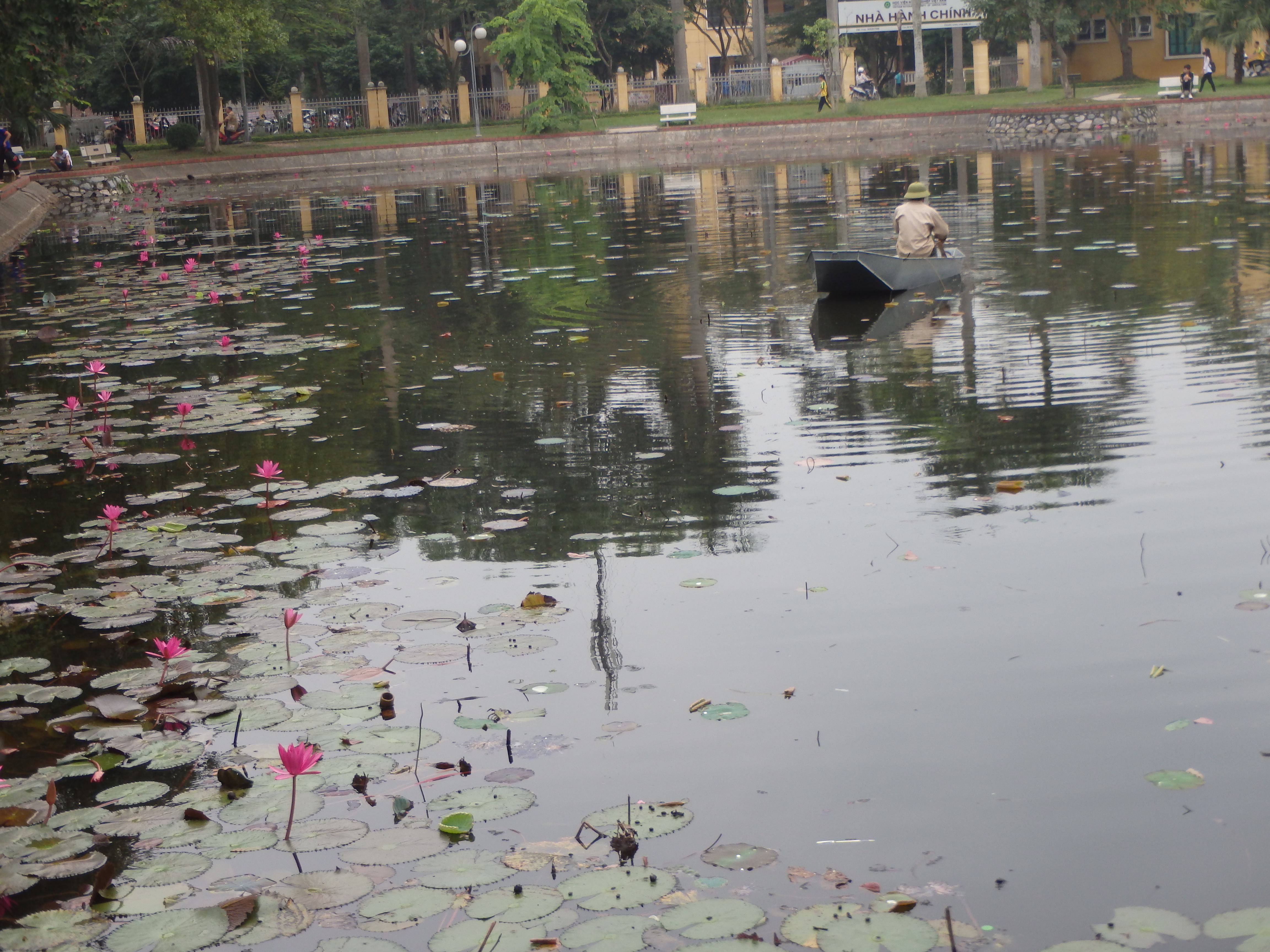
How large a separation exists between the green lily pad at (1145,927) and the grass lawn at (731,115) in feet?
138

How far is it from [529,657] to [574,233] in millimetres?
16404

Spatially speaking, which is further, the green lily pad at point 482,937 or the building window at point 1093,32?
the building window at point 1093,32

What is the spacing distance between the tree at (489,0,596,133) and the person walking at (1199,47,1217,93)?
19.9 meters

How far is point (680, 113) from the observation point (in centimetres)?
4681

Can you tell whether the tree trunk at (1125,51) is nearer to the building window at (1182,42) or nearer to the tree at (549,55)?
the building window at (1182,42)

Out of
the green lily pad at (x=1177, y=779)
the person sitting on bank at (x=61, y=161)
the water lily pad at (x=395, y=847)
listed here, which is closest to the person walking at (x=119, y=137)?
the person sitting on bank at (x=61, y=161)

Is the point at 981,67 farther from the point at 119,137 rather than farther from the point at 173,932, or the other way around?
the point at 173,932

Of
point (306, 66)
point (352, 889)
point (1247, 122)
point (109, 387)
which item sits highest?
point (306, 66)

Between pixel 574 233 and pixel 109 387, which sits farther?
pixel 574 233

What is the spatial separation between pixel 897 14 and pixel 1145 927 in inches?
2116

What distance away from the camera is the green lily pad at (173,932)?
329cm

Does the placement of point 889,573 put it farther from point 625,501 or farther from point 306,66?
point 306,66

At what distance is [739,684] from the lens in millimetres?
4688

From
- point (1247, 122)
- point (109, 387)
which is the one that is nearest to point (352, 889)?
point (109, 387)
